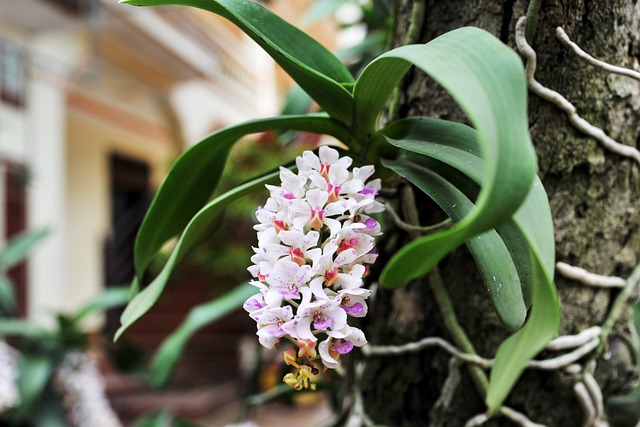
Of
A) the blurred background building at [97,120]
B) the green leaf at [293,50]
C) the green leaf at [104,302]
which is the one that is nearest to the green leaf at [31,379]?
the green leaf at [104,302]

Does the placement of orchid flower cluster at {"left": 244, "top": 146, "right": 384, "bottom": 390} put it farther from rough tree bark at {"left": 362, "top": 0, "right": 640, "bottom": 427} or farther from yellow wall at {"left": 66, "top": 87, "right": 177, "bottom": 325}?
yellow wall at {"left": 66, "top": 87, "right": 177, "bottom": 325}

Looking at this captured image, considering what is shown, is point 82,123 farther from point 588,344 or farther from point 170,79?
point 588,344

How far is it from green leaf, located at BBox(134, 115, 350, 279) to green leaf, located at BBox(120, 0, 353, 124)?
22 millimetres

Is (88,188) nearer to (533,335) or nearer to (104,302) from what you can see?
(104,302)

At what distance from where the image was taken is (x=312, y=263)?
1.09 feet

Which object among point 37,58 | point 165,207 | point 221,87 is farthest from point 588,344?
point 221,87

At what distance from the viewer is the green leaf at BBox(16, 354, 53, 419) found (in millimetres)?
1138

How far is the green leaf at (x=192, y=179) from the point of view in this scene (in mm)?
430

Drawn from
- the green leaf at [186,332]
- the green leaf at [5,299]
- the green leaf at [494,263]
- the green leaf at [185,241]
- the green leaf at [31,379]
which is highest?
the green leaf at [494,263]

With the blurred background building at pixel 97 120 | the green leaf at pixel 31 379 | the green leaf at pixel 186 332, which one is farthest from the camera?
the blurred background building at pixel 97 120

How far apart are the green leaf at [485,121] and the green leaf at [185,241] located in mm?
142

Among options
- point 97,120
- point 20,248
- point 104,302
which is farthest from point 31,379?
point 97,120

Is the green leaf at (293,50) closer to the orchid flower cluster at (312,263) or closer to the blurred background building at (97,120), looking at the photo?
the orchid flower cluster at (312,263)

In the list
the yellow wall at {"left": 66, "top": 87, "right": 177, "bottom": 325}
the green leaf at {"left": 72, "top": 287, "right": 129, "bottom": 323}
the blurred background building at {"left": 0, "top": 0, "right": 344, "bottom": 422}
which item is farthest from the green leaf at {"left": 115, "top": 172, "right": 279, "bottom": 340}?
the yellow wall at {"left": 66, "top": 87, "right": 177, "bottom": 325}
